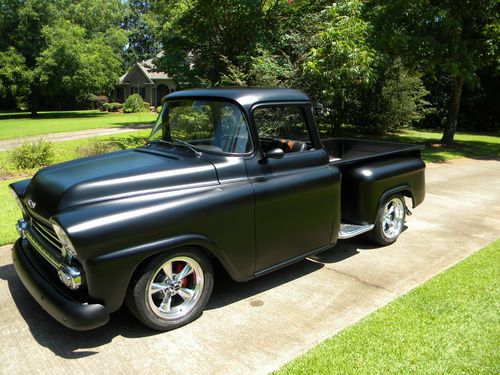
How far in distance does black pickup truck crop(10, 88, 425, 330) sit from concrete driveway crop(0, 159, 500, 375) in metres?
0.29

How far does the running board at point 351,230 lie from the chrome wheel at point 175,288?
1.88 meters

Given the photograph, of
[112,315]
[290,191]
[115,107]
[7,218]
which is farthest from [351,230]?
[115,107]

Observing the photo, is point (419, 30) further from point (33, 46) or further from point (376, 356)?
point (33, 46)

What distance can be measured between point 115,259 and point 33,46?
4074 cm

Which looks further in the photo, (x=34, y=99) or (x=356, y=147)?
(x=34, y=99)

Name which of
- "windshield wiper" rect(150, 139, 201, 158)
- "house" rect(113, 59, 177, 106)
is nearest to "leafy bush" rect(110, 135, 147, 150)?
"windshield wiper" rect(150, 139, 201, 158)

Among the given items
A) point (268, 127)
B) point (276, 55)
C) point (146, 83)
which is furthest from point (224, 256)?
point (146, 83)

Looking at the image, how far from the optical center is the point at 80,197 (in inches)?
131

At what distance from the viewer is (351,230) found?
4.98m

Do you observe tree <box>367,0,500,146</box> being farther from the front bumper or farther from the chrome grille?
the front bumper

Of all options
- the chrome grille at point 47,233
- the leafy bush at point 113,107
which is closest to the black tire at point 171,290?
the chrome grille at point 47,233

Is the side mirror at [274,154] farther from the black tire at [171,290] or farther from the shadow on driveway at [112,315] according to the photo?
the shadow on driveway at [112,315]

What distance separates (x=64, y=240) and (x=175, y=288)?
0.95 meters

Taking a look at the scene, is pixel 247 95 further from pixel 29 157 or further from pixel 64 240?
pixel 29 157
